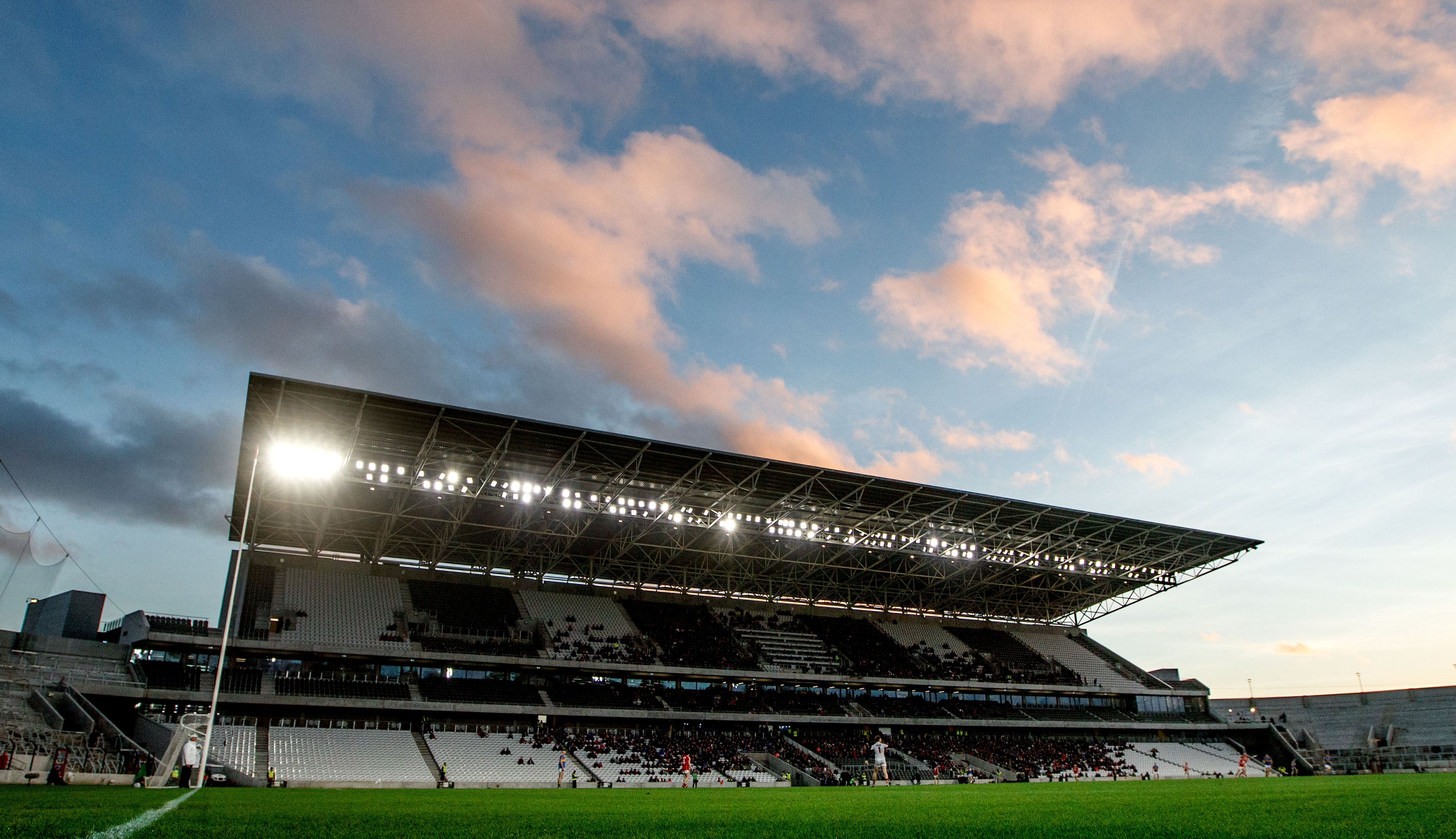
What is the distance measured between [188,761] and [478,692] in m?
28.0

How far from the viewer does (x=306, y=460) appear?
126 ft

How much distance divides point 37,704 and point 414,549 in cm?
2344

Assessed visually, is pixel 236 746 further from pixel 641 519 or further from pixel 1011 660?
pixel 1011 660

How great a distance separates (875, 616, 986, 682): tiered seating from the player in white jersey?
9571 millimetres

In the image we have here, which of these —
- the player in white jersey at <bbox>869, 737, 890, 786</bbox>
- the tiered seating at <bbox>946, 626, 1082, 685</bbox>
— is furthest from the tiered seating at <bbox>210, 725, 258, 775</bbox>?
the tiered seating at <bbox>946, 626, 1082, 685</bbox>

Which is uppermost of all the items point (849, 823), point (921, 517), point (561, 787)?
point (921, 517)

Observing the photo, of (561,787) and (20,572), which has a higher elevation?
(20,572)

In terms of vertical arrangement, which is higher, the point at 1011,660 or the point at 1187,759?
the point at 1011,660

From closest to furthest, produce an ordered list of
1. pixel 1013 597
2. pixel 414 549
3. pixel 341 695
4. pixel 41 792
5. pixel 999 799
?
1. pixel 41 792
2. pixel 999 799
3. pixel 341 695
4. pixel 414 549
5. pixel 1013 597

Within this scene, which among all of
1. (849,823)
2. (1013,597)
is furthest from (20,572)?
(1013,597)

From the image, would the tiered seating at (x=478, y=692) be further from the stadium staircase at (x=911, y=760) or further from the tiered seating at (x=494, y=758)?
the stadium staircase at (x=911, y=760)

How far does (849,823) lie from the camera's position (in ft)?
36.3

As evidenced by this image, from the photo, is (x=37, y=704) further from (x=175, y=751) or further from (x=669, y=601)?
(x=669, y=601)

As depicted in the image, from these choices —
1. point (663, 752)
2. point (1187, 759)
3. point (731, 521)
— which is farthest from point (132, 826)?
point (1187, 759)
